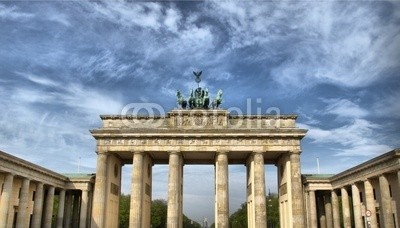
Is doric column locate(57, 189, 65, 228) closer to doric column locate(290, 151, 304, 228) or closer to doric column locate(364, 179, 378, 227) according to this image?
doric column locate(290, 151, 304, 228)

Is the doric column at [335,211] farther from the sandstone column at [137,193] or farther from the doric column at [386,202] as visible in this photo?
the sandstone column at [137,193]

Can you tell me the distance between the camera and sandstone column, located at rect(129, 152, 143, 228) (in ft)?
137

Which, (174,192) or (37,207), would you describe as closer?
(37,207)

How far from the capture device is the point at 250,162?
46.3 m

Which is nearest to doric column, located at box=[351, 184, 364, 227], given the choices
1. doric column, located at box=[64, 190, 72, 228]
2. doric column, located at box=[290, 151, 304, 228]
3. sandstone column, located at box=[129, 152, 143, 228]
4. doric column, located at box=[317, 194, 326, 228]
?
doric column, located at box=[290, 151, 304, 228]

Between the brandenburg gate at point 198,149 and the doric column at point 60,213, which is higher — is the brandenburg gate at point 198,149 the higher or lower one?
the higher one

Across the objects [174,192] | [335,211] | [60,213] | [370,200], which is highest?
[174,192]

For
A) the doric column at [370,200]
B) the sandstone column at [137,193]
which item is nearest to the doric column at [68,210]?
the sandstone column at [137,193]

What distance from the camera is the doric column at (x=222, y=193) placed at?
136 ft

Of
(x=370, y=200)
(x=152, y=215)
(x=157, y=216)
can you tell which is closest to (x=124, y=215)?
(x=152, y=215)

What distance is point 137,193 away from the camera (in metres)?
42.5

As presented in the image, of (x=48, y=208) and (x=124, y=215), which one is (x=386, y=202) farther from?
(x=124, y=215)

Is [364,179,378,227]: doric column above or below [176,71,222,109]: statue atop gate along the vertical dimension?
below

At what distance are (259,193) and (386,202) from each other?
530 inches
